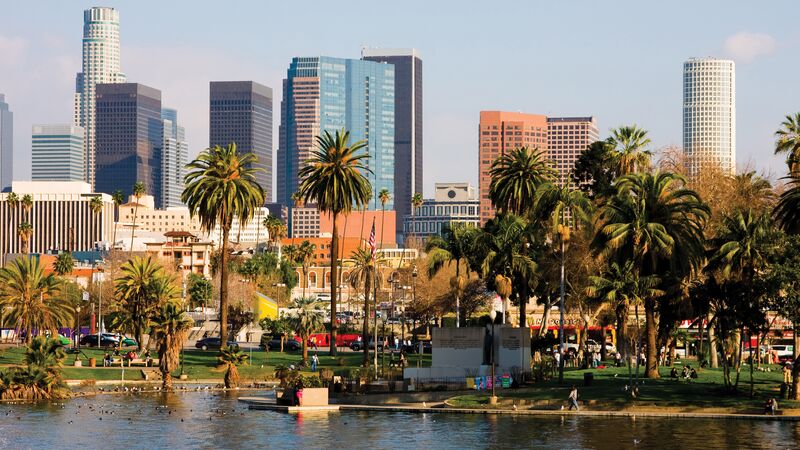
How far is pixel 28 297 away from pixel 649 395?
202 ft

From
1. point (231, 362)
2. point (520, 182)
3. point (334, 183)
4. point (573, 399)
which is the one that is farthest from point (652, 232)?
point (334, 183)

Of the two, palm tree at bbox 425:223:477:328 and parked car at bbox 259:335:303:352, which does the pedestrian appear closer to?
palm tree at bbox 425:223:477:328

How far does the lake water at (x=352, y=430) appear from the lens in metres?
66.0

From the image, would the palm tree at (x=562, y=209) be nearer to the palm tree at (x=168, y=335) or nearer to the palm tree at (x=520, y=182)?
the palm tree at (x=520, y=182)

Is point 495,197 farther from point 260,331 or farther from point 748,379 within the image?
point 260,331

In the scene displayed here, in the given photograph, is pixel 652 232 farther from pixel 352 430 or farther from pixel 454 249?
pixel 454 249

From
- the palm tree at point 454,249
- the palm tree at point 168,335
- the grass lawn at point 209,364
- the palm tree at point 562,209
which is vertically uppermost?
the palm tree at point 562,209

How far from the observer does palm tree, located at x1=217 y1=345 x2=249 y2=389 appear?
104m

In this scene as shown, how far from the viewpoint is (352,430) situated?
71.8 m

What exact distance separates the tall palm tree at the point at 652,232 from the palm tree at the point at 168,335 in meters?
33.2

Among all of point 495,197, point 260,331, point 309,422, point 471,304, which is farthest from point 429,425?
point 260,331

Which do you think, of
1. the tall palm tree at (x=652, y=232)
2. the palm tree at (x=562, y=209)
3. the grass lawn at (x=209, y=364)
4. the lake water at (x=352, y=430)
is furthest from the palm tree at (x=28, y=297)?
the tall palm tree at (x=652, y=232)

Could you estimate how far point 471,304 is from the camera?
15212cm

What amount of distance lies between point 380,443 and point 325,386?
25.1 meters
